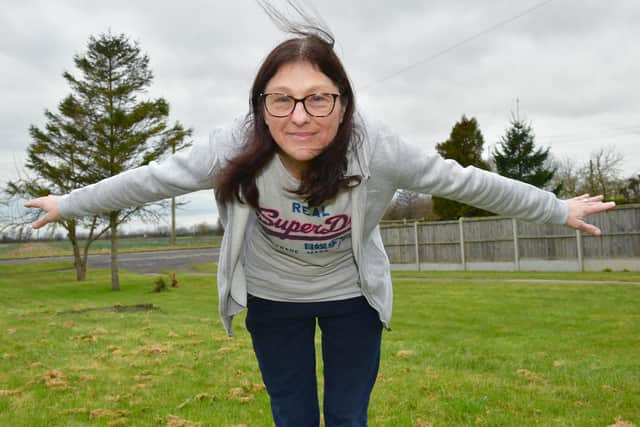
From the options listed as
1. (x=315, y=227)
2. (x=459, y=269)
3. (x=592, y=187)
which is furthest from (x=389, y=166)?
(x=592, y=187)

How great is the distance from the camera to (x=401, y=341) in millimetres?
7102

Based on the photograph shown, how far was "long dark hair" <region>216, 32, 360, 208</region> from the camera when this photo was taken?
7.28 feet

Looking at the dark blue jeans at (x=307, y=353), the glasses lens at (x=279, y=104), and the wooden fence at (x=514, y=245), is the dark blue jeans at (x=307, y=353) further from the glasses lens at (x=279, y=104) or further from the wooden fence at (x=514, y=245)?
the wooden fence at (x=514, y=245)

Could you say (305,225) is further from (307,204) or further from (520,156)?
(520,156)

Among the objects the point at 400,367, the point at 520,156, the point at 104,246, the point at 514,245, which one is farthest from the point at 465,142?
the point at 104,246

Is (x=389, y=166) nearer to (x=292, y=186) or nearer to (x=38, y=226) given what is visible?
(x=292, y=186)

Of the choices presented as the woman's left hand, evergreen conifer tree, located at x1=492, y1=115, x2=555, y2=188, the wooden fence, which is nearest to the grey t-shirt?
the woman's left hand

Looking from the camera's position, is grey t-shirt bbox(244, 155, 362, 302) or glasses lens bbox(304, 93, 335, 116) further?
grey t-shirt bbox(244, 155, 362, 302)

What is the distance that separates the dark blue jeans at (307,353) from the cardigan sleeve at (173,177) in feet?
2.17

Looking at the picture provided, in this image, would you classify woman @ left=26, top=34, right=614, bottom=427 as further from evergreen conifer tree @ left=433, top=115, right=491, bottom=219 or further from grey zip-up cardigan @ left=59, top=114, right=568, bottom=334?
evergreen conifer tree @ left=433, top=115, right=491, bottom=219

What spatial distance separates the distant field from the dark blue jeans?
44228 mm

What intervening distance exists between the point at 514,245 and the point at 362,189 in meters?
20.1

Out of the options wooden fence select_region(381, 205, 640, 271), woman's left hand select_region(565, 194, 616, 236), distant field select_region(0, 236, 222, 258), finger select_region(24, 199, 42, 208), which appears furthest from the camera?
distant field select_region(0, 236, 222, 258)

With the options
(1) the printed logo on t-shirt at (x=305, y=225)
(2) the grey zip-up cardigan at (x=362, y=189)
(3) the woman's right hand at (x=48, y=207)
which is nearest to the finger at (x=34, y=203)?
(3) the woman's right hand at (x=48, y=207)
